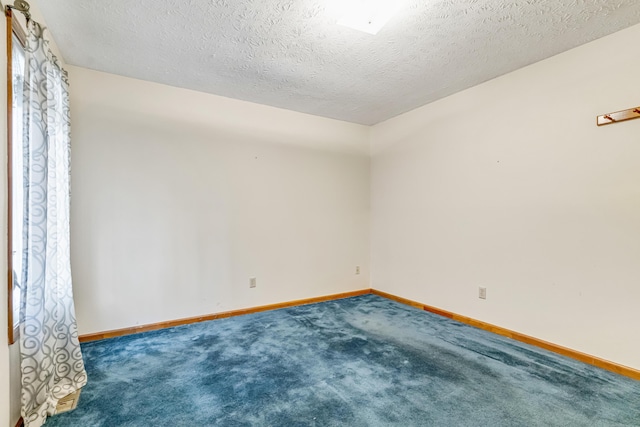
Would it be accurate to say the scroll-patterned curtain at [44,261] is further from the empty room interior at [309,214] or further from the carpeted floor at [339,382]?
the carpeted floor at [339,382]

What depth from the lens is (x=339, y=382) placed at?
2.06m

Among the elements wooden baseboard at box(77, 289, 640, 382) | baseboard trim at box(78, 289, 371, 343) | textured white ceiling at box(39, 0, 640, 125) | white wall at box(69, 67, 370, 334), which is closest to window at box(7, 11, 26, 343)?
textured white ceiling at box(39, 0, 640, 125)

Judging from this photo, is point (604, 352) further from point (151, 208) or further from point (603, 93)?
point (151, 208)

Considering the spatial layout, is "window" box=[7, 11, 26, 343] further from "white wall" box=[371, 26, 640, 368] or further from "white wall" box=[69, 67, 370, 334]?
"white wall" box=[371, 26, 640, 368]

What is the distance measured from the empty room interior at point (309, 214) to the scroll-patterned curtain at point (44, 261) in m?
0.02

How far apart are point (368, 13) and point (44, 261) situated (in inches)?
97.8

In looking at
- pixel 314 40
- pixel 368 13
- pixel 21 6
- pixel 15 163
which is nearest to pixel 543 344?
pixel 368 13

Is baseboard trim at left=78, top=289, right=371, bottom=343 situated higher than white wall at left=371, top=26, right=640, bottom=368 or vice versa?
white wall at left=371, top=26, right=640, bottom=368

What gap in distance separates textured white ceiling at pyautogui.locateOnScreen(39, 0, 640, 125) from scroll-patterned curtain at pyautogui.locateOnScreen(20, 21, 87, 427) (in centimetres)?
52

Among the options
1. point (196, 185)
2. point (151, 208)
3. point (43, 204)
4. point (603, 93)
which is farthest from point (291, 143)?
point (603, 93)

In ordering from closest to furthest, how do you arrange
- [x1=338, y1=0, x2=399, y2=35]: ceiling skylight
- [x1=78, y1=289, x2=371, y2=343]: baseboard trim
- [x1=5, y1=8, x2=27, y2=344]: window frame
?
1. [x1=5, y1=8, x2=27, y2=344]: window frame
2. [x1=338, y1=0, x2=399, y2=35]: ceiling skylight
3. [x1=78, y1=289, x2=371, y2=343]: baseboard trim

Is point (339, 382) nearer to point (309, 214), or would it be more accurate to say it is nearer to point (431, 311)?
point (431, 311)

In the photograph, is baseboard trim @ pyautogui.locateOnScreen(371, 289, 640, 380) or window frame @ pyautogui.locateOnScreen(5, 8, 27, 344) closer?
window frame @ pyautogui.locateOnScreen(5, 8, 27, 344)

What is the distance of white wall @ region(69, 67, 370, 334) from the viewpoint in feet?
9.23
